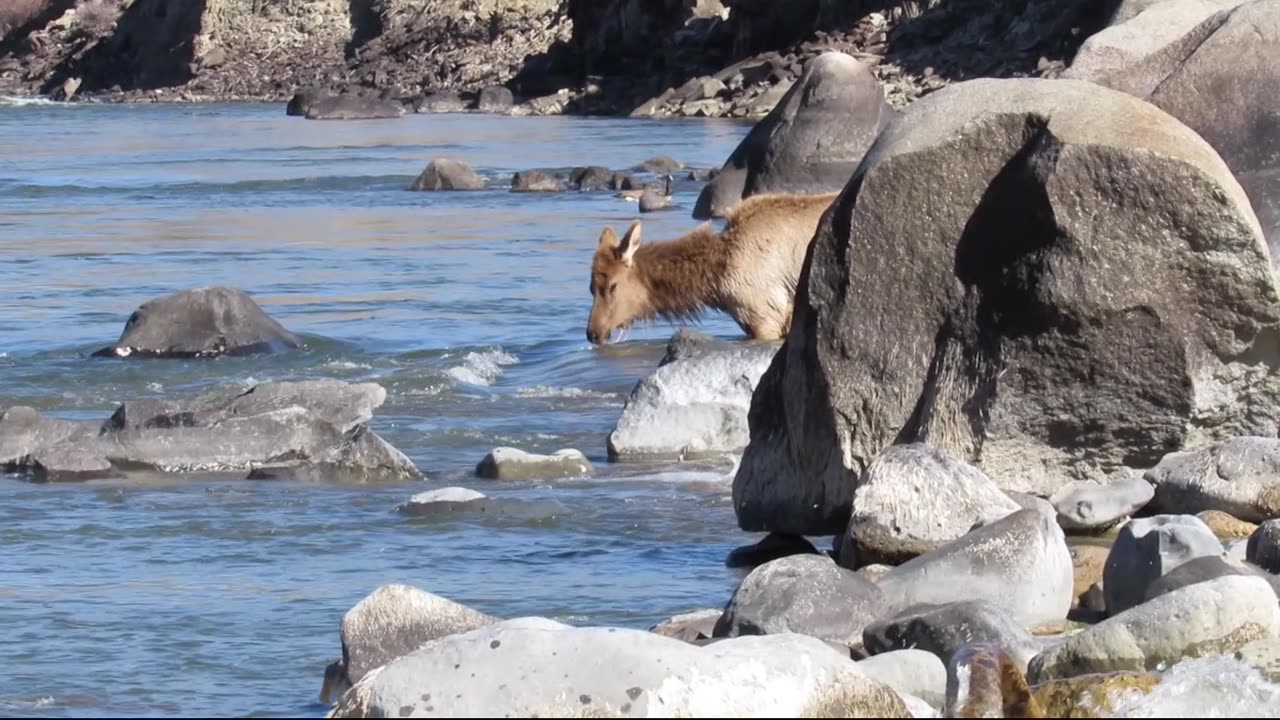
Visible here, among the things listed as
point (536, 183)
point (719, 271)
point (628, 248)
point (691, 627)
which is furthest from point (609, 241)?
point (536, 183)

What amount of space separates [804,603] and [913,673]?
812 mm

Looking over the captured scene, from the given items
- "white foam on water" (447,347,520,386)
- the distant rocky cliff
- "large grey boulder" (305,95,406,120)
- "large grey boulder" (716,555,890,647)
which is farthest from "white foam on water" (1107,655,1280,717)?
"large grey boulder" (305,95,406,120)

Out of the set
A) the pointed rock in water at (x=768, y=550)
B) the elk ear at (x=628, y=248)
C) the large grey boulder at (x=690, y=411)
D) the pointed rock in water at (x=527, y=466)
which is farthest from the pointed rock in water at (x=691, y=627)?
the elk ear at (x=628, y=248)

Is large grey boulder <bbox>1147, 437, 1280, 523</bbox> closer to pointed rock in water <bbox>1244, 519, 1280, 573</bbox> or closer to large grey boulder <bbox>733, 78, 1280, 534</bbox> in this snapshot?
large grey boulder <bbox>733, 78, 1280, 534</bbox>

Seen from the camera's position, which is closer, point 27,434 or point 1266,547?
point 1266,547

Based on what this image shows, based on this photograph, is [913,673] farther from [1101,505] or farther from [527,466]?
[527,466]

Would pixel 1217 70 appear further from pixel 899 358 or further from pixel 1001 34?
pixel 1001 34

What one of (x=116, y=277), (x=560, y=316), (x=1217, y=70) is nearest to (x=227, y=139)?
(x=116, y=277)

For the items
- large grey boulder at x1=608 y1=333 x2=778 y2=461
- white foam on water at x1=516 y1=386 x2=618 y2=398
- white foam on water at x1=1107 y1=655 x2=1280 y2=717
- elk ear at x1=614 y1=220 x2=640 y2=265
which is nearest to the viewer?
white foam on water at x1=1107 y1=655 x2=1280 y2=717

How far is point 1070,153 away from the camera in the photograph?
284 inches

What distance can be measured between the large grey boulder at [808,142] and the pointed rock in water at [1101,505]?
670 inches

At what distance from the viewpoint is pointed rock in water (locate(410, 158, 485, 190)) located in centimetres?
2941

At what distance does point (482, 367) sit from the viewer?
1310 cm

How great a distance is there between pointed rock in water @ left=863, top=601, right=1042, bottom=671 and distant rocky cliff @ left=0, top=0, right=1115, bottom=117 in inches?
1473
